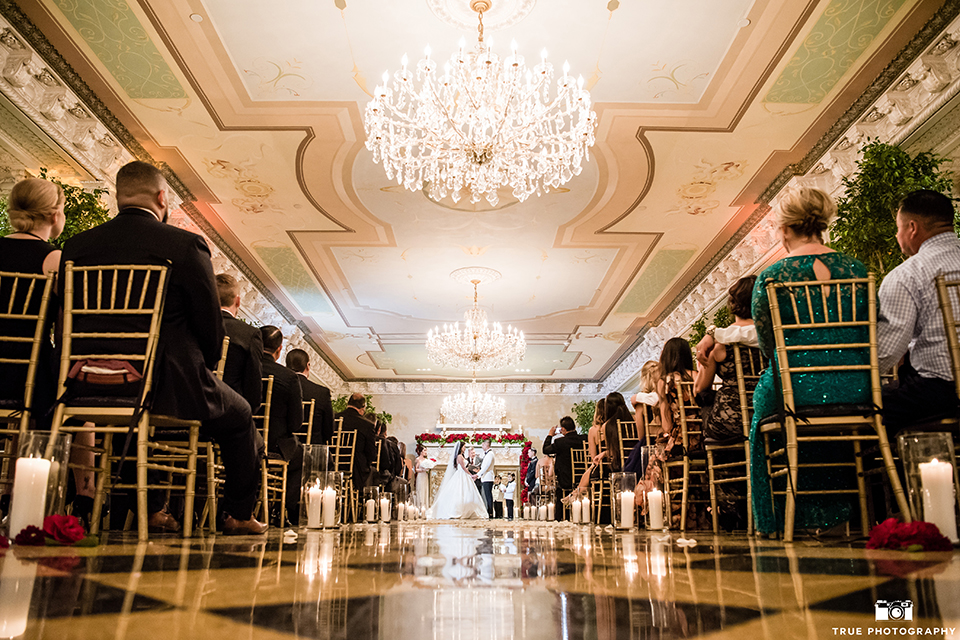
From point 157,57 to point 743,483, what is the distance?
5.37 m

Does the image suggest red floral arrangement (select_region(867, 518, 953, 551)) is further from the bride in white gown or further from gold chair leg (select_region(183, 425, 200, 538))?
the bride in white gown

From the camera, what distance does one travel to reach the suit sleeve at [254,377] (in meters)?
3.23

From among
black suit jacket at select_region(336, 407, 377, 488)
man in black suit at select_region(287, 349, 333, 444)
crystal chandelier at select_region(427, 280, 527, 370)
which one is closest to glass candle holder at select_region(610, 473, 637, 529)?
man in black suit at select_region(287, 349, 333, 444)

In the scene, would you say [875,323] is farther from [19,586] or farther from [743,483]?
[19,586]

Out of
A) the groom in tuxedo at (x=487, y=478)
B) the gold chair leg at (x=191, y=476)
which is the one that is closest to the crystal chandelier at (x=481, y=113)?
the gold chair leg at (x=191, y=476)

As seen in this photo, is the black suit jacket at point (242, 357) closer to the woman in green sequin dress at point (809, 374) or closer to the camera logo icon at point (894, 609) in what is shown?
the woman in green sequin dress at point (809, 374)

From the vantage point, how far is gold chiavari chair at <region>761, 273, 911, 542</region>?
2.32 meters

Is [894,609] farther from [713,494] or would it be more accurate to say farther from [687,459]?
[687,459]

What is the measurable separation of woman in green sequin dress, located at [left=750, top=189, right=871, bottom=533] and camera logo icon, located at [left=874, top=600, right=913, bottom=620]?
1751 millimetres

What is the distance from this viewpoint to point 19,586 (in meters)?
0.87

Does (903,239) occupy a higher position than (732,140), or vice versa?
(732,140)

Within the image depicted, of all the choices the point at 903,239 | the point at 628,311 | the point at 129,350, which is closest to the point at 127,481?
the point at 129,350

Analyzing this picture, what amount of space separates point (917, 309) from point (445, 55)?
13.3ft

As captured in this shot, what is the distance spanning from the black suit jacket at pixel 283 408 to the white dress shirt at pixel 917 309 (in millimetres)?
3263
